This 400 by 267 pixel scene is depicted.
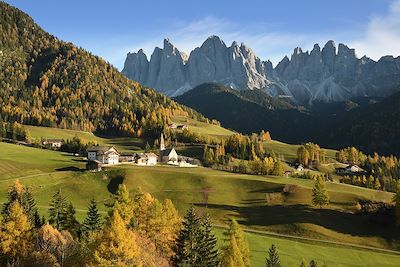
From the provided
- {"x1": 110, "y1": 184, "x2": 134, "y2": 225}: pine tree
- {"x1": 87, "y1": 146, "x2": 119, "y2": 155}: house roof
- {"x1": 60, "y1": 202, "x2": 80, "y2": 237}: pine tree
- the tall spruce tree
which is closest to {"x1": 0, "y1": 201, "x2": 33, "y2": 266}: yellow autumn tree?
the tall spruce tree

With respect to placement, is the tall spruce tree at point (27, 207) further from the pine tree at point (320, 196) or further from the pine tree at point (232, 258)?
the pine tree at point (320, 196)

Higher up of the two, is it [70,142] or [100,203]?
[70,142]

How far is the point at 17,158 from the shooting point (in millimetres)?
148375

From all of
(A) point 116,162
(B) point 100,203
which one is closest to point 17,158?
(A) point 116,162

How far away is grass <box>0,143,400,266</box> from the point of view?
306 feet

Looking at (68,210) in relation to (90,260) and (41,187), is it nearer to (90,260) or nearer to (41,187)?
(90,260)

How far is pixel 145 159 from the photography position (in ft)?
551

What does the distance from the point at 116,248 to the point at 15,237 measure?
22879 millimetres

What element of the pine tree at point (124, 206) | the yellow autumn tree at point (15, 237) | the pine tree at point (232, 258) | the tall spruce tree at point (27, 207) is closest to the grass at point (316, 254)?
the pine tree at point (232, 258)

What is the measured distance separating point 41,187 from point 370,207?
83608 mm

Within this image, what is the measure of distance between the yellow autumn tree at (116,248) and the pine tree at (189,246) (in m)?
14.7

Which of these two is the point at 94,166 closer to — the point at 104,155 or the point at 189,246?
the point at 104,155

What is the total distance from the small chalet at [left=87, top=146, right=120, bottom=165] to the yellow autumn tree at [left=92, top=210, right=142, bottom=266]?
4336 inches

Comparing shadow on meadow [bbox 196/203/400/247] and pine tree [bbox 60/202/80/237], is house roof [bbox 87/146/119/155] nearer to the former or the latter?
shadow on meadow [bbox 196/203/400/247]
